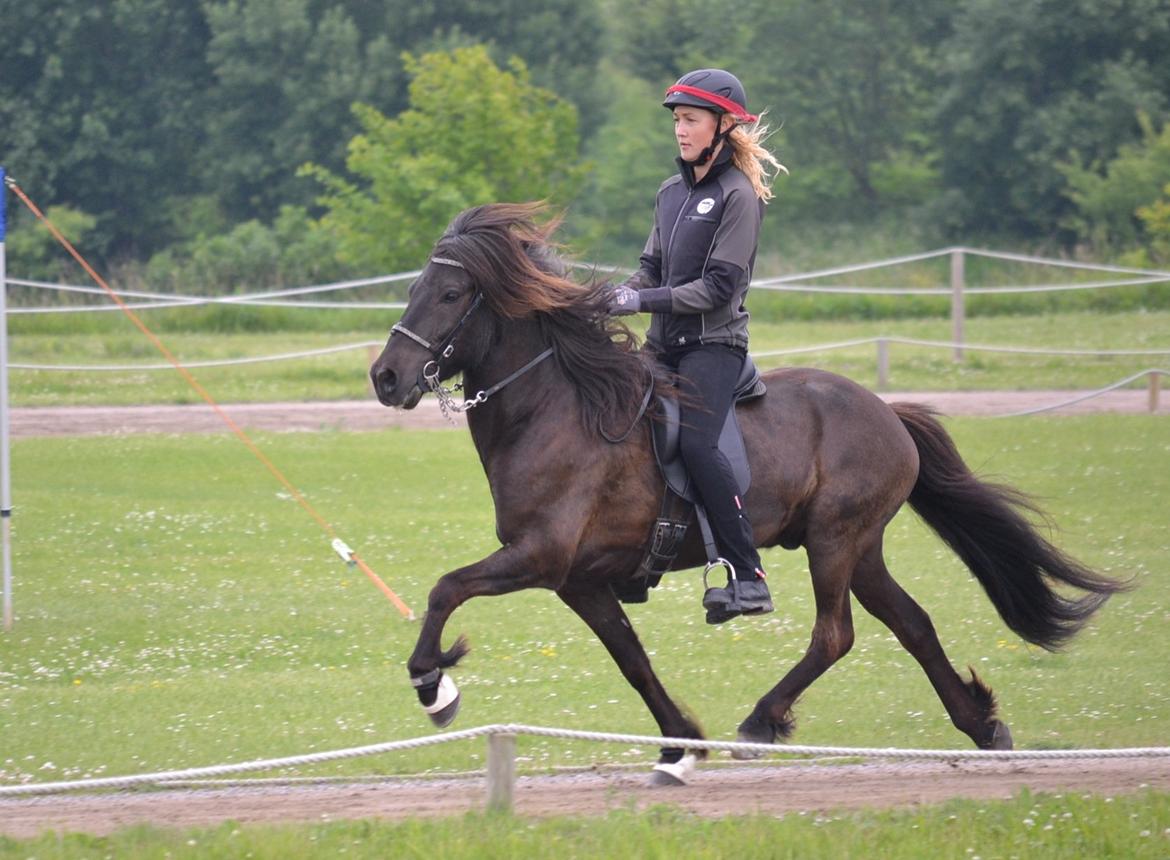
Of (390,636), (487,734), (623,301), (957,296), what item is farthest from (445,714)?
(957,296)

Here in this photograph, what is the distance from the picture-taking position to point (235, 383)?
24.0 metres

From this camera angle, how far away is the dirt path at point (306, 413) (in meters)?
20.3

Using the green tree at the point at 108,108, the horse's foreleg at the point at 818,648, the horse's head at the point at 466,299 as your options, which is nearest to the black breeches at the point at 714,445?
the horse's foreleg at the point at 818,648

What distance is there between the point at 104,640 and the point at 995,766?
625 centimetres

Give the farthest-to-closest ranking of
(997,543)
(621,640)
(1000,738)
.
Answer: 1. (997,543)
2. (1000,738)
3. (621,640)

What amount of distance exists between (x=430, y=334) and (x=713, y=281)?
1.30 m

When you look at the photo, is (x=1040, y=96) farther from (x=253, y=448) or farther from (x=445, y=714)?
(x=445, y=714)

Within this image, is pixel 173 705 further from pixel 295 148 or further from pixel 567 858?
pixel 295 148

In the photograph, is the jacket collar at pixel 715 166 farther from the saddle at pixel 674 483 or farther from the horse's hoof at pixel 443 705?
the horse's hoof at pixel 443 705

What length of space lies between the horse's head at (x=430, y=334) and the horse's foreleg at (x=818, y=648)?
207 centimetres

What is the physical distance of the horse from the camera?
6539mm

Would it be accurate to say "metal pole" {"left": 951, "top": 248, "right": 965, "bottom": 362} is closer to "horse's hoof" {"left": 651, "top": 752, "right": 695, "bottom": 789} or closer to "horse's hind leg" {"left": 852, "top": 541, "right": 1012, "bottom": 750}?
"horse's hind leg" {"left": 852, "top": 541, "right": 1012, "bottom": 750}

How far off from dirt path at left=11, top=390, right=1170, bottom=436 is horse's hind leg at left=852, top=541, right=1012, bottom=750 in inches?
498

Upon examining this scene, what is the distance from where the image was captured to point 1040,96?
43281mm
